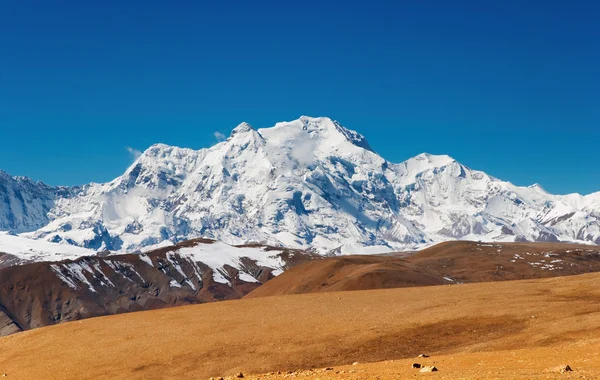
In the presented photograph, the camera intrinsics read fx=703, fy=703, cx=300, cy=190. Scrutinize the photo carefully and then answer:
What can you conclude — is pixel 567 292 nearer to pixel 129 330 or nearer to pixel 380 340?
pixel 380 340

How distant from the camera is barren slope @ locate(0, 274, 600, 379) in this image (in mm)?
52056

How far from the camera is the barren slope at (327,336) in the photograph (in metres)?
52.1

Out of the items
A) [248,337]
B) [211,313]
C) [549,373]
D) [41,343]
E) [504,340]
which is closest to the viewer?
[549,373]

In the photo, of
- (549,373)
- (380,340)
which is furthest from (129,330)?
(549,373)

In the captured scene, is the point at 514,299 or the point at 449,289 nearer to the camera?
the point at 514,299

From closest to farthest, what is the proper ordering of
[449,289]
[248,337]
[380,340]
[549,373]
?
[549,373] < [380,340] < [248,337] < [449,289]

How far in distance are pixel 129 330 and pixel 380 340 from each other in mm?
25555

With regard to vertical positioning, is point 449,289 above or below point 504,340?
above

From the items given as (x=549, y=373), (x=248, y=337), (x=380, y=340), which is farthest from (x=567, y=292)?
(x=549, y=373)

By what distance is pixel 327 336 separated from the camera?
5812cm

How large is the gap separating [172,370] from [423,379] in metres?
25.5

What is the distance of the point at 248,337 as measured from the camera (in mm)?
60438

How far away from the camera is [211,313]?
72.3m

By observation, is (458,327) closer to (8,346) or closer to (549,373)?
(549,373)
